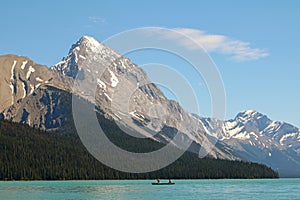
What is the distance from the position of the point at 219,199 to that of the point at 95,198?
31996 mm

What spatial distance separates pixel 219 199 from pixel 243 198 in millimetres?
7224

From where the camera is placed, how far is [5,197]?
5413 inches

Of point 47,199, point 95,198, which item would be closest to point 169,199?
point 95,198

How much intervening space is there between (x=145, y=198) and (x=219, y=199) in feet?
63.0

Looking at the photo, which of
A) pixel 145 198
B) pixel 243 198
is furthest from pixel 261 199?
pixel 145 198

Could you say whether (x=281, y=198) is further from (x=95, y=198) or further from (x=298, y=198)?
(x=95, y=198)

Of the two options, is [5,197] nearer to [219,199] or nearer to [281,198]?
[219,199]

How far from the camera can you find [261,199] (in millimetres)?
146000

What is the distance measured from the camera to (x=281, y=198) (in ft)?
500

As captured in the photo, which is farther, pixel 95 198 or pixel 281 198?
pixel 281 198

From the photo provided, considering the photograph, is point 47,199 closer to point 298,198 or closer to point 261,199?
point 261,199

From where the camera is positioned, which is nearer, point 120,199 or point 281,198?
point 120,199

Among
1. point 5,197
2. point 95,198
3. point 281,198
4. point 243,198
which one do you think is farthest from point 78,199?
point 281,198

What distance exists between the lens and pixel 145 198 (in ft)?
473
